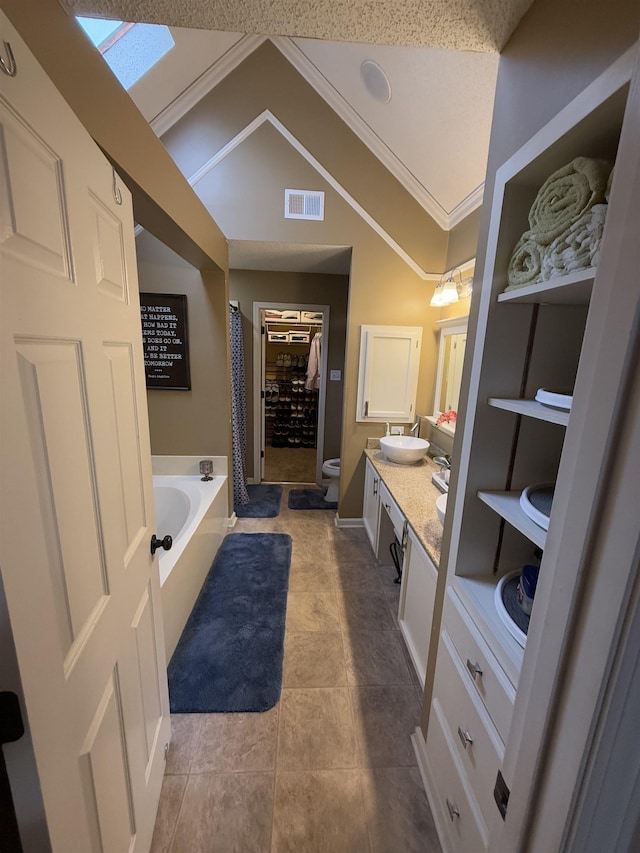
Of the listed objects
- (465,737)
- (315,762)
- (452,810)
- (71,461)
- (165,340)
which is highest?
(165,340)

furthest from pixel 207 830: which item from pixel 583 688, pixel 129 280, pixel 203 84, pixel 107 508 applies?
pixel 203 84

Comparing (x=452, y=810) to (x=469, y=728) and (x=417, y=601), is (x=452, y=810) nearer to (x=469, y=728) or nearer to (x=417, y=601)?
(x=469, y=728)

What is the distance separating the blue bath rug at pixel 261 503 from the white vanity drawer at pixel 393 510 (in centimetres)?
136

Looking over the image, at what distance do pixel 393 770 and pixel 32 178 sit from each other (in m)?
2.08

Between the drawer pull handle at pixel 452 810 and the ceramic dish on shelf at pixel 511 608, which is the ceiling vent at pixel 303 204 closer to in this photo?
the ceramic dish on shelf at pixel 511 608

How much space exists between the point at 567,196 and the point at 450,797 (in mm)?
1700

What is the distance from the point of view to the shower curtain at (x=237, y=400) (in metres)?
3.41

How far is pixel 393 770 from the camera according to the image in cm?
136

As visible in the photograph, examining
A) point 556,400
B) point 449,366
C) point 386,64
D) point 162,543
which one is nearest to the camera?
point 556,400

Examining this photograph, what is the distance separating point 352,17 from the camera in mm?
861

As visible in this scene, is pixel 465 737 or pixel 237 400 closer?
pixel 465 737

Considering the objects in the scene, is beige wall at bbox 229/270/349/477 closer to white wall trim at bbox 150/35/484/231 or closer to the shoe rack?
white wall trim at bbox 150/35/484/231

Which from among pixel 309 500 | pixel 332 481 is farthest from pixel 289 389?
pixel 309 500

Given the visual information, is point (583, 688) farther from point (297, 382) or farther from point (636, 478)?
point (297, 382)
